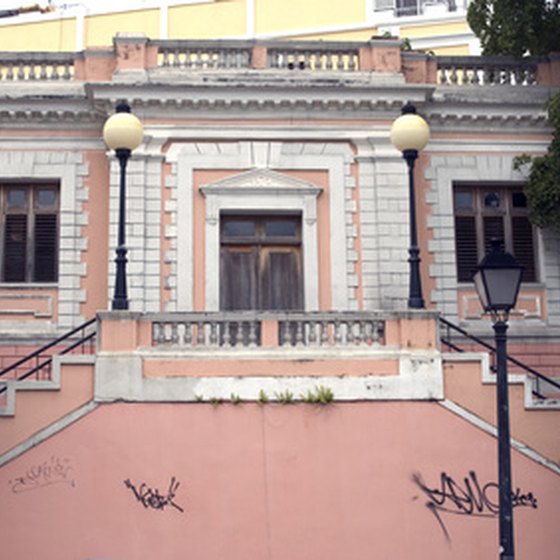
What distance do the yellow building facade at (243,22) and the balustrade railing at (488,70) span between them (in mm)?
18675

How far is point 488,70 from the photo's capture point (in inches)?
766

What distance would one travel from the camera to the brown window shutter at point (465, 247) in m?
18.9

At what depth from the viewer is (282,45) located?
18812 mm

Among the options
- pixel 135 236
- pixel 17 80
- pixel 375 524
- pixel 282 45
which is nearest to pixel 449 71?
pixel 282 45

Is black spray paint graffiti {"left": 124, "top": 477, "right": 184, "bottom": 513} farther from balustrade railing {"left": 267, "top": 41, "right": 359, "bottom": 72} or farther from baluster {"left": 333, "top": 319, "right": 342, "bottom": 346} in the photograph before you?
balustrade railing {"left": 267, "top": 41, "right": 359, "bottom": 72}

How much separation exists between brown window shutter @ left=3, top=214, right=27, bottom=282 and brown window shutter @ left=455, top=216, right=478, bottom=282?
774 centimetres

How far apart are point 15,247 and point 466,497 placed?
9290 mm

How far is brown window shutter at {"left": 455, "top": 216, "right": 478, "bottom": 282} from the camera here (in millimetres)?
18859

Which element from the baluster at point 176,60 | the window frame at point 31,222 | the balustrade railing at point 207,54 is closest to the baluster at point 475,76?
the balustrade railing at point 207,54

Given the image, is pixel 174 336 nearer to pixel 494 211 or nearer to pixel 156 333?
pixel 156 333

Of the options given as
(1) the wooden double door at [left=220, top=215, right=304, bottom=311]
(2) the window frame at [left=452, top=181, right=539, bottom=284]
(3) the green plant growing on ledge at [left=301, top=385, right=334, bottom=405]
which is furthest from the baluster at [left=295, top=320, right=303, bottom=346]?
(2) the window frame at [left=452, top=181, right=539, bottom=284]

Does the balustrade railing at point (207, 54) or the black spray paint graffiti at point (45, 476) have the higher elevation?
the balustrade railing at point (207, 54)

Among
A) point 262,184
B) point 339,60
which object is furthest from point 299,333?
point 339,60

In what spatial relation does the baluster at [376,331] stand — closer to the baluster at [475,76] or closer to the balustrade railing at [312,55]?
the balustrade railing at [312,55]
